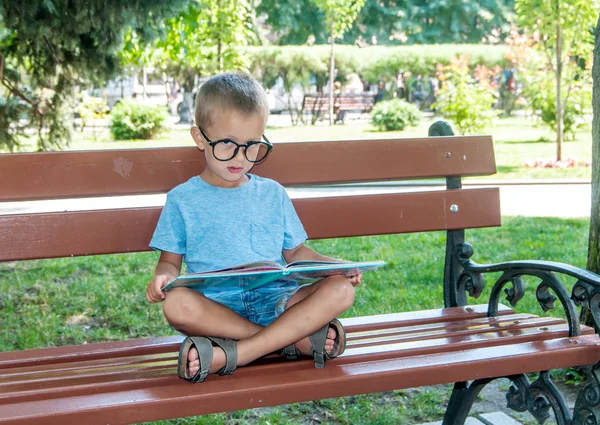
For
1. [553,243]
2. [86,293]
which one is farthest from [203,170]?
[553,243]

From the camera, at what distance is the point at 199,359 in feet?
6.75

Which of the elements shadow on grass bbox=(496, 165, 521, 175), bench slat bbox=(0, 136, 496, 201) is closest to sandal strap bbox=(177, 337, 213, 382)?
bench slat bbox=(0, 136, 496, 201)

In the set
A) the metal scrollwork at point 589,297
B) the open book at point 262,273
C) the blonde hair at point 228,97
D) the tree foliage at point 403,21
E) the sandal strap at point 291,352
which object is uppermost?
the tree foliage at point 403,21

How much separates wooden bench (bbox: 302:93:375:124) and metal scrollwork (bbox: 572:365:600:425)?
17.9 meters

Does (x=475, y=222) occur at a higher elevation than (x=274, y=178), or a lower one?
lower

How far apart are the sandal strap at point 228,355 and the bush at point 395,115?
1589cm

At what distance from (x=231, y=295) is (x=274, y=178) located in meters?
0.61

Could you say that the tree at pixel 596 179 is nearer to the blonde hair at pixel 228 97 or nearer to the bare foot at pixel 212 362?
the blonde hair at pixel 228 97

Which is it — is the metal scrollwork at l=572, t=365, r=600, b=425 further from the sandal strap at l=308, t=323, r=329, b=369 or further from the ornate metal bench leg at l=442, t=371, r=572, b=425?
the sandal strap at l=308, t=323, r=329, b=369

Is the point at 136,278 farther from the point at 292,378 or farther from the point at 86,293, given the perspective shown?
the point at 292,378

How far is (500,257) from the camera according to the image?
5.83 m

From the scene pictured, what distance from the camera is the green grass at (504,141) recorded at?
37.0 ft

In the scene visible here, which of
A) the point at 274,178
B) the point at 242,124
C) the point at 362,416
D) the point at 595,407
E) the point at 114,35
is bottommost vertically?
the point at 362,416

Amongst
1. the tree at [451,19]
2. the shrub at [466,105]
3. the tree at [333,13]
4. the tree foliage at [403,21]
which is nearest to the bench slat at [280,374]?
the shrub at [466,105]
